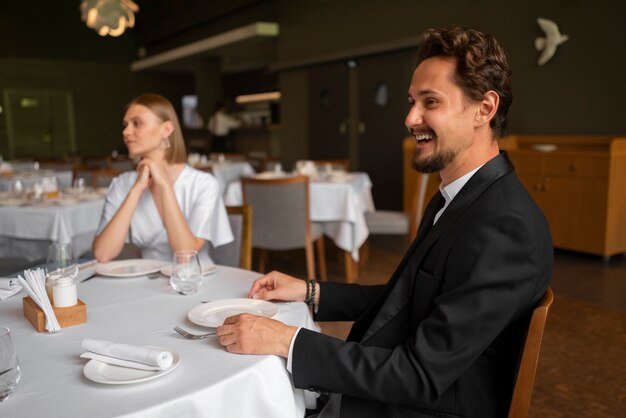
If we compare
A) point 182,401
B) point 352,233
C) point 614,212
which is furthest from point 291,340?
point 614,212

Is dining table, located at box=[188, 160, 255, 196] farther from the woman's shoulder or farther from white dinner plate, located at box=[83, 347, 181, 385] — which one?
white dinner plate, located at box=[83, 347, 181, 385]

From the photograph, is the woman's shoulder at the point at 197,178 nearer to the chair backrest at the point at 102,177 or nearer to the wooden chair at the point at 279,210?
the wooden chair at the point at 279,210

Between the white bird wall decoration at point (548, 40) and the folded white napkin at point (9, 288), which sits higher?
the white bird wall decoration at point (548, 40)

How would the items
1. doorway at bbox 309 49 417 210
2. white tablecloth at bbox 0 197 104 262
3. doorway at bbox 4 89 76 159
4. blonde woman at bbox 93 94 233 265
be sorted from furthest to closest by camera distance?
doorway at bbox 4 89 76 159, doorway at bbox 309 49 417 210, white tablecloth at bbox 0 197 104 262, blonde woman at bbox 93 94 233 265

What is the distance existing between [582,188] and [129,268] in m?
4.70

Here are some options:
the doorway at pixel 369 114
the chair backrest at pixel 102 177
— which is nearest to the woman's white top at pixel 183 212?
the chair backrest at pixel 102 177

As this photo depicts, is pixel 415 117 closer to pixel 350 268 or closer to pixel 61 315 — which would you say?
pixel 61 315

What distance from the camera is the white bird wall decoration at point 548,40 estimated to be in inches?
232

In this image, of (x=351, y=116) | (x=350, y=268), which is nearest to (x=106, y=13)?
(x=350, y=268)

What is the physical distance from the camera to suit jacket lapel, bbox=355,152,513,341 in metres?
1.21

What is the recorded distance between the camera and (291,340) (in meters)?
1.18

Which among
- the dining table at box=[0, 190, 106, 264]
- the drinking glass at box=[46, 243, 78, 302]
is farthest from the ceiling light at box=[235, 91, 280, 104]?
the drinking glass at box=[46, 243, 78, 302]

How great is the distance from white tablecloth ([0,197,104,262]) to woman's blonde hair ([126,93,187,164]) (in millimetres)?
1471

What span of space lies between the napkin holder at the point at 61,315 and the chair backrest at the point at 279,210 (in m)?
2.63
